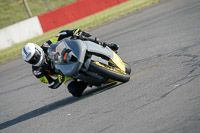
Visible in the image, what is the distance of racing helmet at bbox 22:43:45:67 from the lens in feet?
19.9

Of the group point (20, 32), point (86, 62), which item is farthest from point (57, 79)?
point (20, 32)

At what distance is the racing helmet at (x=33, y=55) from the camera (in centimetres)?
608

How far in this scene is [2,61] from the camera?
1567cm

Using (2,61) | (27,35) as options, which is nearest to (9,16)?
(27,35)

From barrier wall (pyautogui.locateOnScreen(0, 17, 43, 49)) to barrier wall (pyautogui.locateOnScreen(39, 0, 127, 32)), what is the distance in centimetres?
50

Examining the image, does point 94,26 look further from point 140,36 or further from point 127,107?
point 127,107

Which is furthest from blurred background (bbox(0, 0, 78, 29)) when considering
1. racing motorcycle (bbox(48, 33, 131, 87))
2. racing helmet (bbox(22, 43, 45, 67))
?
racing motorcycle (bbox(48, 33, 131, 87))

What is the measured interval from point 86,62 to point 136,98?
1081 millimetres

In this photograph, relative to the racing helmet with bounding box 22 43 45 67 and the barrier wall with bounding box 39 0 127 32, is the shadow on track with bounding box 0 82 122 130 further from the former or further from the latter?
the barrier wall with bounding box 39 0 127 32

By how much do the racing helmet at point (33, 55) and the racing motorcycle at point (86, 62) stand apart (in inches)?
12.0

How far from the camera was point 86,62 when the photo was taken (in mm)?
5621

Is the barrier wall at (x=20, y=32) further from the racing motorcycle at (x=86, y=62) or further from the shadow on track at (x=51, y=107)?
the racing motorcycle at (x=86, y=62)

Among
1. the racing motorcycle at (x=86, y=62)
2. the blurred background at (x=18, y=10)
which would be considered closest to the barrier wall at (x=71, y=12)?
the blurred background at (x=18, y=10)

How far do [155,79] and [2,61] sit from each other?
11.4 metres
